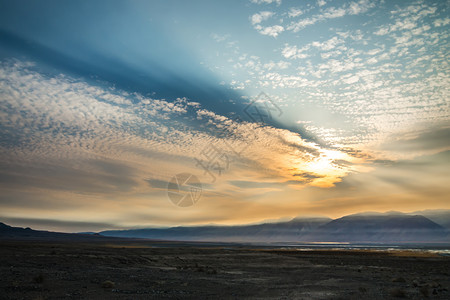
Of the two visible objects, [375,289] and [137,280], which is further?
[137,280]

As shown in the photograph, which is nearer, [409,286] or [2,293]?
[2,293]

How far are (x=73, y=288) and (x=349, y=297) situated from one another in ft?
54.8

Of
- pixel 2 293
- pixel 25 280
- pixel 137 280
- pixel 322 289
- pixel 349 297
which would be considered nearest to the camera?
pixel 2 293

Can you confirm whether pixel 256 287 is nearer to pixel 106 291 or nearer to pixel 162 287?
pixel 162 287

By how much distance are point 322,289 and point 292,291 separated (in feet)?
8.19

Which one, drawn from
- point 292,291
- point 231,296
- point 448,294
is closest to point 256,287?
point 292,291

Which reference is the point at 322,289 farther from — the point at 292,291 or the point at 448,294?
the point at 448,294

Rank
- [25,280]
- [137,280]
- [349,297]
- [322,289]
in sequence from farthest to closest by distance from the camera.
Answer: [137,280]
[322,289]
[25,280]
[349,297]

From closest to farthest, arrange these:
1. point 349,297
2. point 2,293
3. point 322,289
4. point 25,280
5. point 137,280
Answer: point 2,293 < point 349,297 < point 25,280 < point 322,289 < point 137,280

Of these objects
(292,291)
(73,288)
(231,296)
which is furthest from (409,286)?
(73,288)

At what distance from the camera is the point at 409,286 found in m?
20.8

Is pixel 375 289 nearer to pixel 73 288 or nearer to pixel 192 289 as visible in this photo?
pixel 192 289

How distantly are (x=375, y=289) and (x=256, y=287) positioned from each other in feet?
26.6

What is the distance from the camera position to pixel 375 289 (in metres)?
19.7
